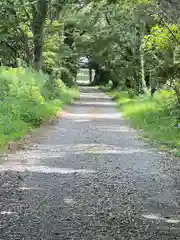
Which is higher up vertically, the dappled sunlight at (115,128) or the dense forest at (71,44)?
the dense forest at (71,44)

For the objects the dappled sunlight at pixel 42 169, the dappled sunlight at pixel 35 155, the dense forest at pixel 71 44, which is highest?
the dense forest at pixel 71 44

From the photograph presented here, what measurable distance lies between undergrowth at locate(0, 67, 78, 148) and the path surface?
1334 mm

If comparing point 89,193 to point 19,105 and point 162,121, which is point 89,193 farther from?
point 162,121

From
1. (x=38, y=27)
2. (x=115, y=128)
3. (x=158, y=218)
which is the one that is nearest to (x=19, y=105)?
(x=115, y=128)

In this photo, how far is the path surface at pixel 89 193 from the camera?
618cm

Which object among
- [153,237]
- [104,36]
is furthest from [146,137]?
[104,36]

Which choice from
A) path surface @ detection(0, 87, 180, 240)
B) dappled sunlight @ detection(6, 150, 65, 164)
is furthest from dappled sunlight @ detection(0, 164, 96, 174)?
dappled sunlight @ detection(6, 150, 65, 164)

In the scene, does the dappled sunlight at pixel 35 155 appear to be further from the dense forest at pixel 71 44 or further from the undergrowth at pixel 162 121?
the undergrowth at pixel 162 121

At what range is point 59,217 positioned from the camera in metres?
6.70

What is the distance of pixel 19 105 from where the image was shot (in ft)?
59.0

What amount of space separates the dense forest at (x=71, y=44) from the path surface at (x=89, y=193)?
297 centimetres

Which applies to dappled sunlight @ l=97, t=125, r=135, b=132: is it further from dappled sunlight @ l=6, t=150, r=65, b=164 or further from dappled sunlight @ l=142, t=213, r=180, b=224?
dappled sunlight @ l=142, t=213, r=180, b=224

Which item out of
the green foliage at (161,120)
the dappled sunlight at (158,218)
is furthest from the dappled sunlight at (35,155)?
the dappled sunlight at (158,218)

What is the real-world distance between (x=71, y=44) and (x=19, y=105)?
109 ft
